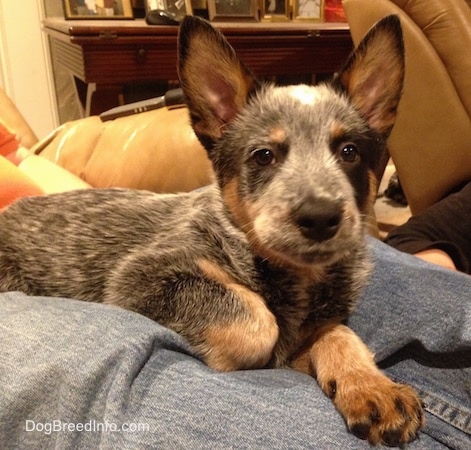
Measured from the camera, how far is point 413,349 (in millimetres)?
1150

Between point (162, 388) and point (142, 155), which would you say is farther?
point (142, 155)

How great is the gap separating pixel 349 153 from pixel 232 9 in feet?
8.51

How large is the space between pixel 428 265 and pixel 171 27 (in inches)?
89.0

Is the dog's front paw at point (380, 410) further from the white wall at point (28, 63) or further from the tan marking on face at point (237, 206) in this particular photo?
the white wall at point (28, 63)

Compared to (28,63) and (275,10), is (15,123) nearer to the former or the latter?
(28,63)

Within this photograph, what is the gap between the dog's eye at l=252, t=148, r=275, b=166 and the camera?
1.31m

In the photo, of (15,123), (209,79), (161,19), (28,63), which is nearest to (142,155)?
(209,79)

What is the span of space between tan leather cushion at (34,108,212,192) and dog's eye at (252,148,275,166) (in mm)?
704

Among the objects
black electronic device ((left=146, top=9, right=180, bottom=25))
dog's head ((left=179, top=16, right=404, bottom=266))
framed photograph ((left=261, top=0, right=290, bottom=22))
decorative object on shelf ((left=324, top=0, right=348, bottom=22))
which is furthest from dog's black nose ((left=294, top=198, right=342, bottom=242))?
decorative object on shelf ((left=324, top=0, right=348, bottom=22))

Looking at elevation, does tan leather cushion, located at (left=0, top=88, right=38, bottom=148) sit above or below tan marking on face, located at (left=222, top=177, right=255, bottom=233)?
above

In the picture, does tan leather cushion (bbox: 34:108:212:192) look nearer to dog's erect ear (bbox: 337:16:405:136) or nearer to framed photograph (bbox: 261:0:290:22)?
dog's erect ear (bbox: 337:16:405:136)

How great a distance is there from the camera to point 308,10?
3945 millimetres

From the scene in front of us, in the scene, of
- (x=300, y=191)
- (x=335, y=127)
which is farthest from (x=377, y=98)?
(x=300, y=191)

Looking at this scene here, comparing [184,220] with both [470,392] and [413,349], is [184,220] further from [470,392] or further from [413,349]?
[470,392]
